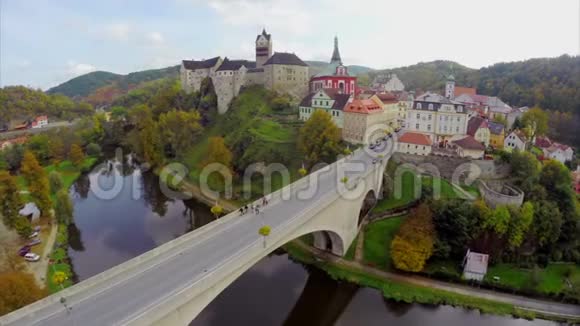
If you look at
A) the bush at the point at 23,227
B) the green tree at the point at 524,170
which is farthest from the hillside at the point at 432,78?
the bush at the point at 23,227

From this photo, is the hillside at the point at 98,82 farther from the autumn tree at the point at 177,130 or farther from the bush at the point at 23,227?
the bush at the point at 23,227

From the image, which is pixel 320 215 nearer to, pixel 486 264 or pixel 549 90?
pixel 486 264

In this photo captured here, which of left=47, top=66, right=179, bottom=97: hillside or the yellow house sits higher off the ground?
left=47, top=66, right=179, bottom=97: hillside

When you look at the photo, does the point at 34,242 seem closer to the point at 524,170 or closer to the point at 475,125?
the point at 524,170

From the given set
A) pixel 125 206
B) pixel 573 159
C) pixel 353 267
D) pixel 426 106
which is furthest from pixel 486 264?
pixel 125 206

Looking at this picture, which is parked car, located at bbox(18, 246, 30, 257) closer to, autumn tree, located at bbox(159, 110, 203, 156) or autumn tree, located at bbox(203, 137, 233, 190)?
autumn tree, located at bbox(203, 137, 233, 190)

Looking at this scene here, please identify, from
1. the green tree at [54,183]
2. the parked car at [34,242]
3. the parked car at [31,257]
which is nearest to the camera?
the parked car at [31,257]

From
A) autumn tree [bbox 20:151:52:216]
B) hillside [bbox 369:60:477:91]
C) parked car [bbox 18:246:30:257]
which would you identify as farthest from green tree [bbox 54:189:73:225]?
hillside [bbox 369:60:477:91]
